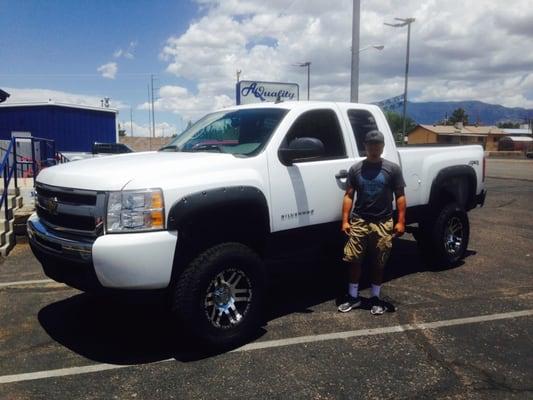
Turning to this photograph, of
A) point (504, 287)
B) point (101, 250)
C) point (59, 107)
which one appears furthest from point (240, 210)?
point (59, 107)

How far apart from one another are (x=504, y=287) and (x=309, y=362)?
313 cm

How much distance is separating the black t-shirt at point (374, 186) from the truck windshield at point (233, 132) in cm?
93

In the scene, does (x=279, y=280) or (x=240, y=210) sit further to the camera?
(x=279, y=280)

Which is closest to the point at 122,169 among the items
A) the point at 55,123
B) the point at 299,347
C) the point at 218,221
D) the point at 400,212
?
the point at 218,221

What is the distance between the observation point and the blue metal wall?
86.2 ft

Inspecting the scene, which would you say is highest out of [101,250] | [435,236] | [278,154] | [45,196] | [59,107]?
[59,107]

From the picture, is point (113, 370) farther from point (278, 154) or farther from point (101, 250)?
point (278, 154)

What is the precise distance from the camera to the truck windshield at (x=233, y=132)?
4508 mm

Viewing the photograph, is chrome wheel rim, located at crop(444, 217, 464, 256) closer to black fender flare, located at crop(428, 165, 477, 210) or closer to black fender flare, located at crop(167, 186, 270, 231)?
black fender flare, located at crop(428, 165, 477, 210)

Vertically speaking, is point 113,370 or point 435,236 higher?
point 435,236

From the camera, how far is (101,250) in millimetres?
3393

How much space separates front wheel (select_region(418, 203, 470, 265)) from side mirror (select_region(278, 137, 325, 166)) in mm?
2606

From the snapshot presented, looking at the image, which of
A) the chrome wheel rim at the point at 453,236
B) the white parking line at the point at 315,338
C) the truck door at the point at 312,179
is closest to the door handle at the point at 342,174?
the truck door at the point at 312,179

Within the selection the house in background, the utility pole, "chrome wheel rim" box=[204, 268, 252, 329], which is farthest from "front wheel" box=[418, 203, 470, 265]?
the house in background
